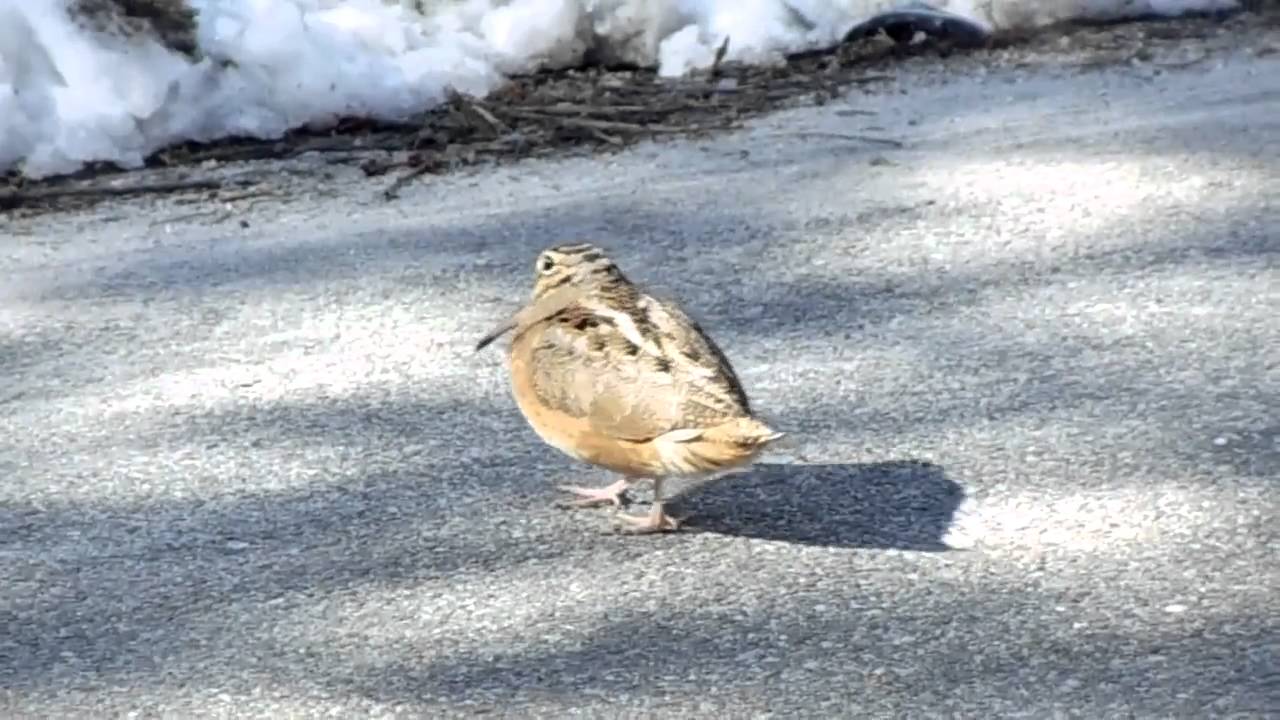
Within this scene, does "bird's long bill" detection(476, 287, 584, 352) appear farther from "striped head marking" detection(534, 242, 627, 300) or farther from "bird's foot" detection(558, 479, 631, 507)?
"bird's foot" detection(558, 479, 631, 507)

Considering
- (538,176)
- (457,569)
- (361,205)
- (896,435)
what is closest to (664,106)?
(538,176)

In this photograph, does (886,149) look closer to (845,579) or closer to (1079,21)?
(1079,21)

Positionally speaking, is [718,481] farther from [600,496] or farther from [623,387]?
[623,387]

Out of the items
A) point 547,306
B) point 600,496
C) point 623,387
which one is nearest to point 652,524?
point 600,496

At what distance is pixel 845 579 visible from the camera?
407 centimetres

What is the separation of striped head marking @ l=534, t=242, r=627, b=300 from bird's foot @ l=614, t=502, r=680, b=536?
20.4 inches

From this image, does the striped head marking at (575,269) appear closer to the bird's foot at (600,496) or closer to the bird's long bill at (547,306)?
the bird's long bill at (547,306)

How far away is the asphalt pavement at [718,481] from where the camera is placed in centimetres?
374

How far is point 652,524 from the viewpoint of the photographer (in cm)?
439

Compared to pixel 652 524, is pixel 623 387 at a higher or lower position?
higher

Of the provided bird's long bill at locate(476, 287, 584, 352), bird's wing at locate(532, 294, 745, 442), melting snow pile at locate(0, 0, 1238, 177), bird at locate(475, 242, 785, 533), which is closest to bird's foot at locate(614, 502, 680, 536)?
bird at locate(475, 242, 785, 533)

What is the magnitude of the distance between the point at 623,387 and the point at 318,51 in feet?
14.3

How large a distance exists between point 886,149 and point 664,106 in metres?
1.09

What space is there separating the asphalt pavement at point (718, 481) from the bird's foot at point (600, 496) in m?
0.09
